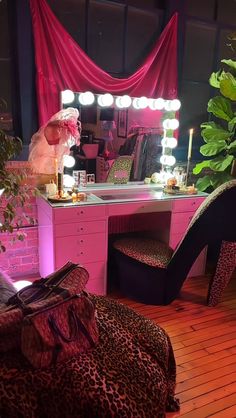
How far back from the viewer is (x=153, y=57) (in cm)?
286

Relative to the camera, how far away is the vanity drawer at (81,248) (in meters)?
2.39

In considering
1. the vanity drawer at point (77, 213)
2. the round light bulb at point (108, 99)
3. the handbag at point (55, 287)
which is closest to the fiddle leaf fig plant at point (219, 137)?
the round light bulb at point (108, 99)

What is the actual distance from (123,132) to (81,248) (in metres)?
1.09

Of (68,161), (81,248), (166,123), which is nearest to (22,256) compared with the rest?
(81,248)

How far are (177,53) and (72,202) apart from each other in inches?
65.9

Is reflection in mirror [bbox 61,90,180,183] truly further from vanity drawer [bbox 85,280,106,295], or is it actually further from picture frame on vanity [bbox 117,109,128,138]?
vanity drawer [bbox 85,280,106,295]

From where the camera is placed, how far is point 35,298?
1293mm

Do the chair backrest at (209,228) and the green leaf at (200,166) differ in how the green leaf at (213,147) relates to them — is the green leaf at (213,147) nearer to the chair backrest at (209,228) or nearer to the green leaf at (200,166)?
the green leaf at (200,166)

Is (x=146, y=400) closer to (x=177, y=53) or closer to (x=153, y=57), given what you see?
(x=153, y=57)

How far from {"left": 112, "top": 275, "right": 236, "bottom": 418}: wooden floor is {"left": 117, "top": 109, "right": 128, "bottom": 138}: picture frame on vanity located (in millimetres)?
1351

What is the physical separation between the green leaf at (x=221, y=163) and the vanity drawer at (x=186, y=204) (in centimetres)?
37

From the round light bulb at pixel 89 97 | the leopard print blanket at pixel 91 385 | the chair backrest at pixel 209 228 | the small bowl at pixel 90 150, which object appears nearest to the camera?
the leopard print blanket at pixel 91 385

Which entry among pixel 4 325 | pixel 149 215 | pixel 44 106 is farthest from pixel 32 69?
pixel 4 325

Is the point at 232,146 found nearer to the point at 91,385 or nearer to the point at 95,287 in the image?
the point at 95,287
